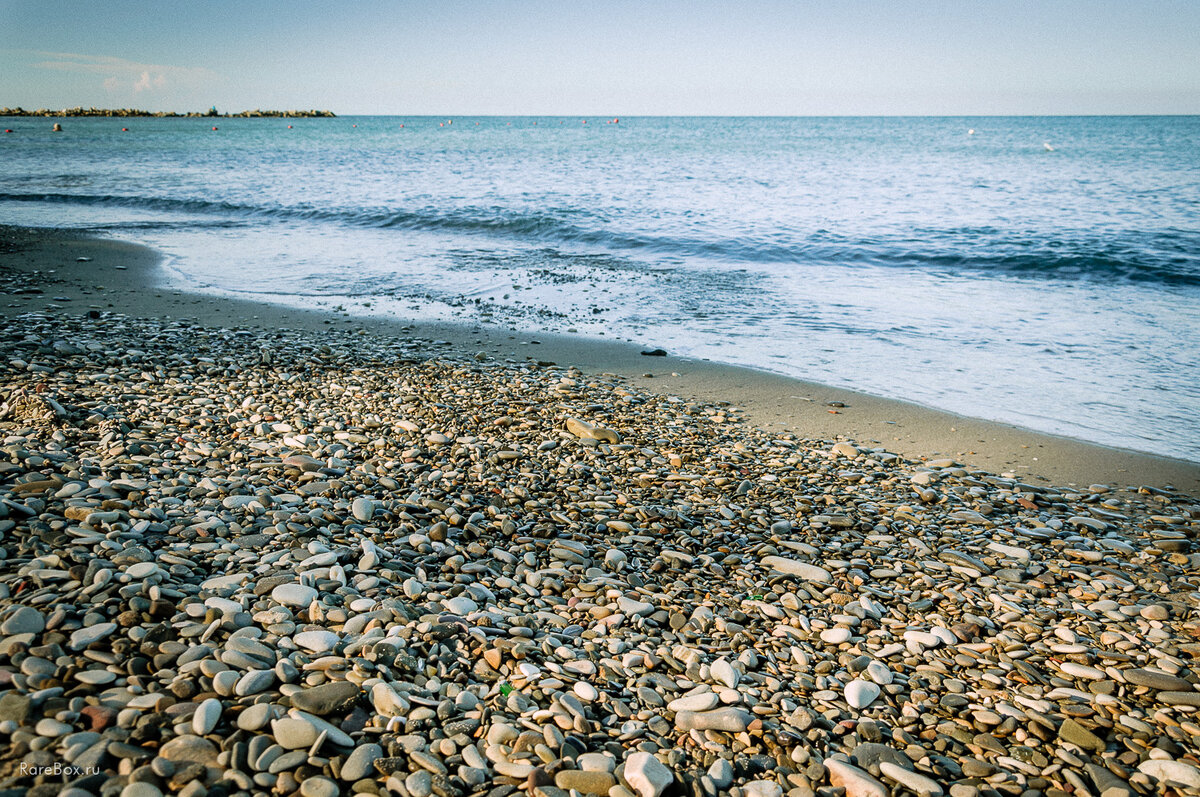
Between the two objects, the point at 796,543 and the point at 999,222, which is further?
the point at 999,222

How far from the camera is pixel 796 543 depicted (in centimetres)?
419

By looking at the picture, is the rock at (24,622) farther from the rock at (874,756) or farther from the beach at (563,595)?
the rock at (874,756)

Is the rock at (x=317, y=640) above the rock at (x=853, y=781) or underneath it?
above

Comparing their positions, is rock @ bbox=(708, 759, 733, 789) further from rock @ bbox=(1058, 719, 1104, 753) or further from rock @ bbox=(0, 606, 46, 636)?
rock @ bbox=(0, 606, 46, 636)

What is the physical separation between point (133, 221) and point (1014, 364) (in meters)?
21.0

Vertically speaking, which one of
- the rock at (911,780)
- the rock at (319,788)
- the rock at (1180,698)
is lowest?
the rock at (1180,698)

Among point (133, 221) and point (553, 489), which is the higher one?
point (133, 221)

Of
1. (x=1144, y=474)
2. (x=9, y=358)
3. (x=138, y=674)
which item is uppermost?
(x=9, y=358)

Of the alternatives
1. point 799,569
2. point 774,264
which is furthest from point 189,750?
point 774,264

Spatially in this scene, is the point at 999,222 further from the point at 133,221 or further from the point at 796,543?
the point at 133,221

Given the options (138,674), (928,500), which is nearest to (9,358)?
(138,674)

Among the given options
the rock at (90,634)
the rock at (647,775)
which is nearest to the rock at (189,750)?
the rock at (90,634)

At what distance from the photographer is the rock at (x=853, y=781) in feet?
7.92

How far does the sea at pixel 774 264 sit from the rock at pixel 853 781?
5116mm
